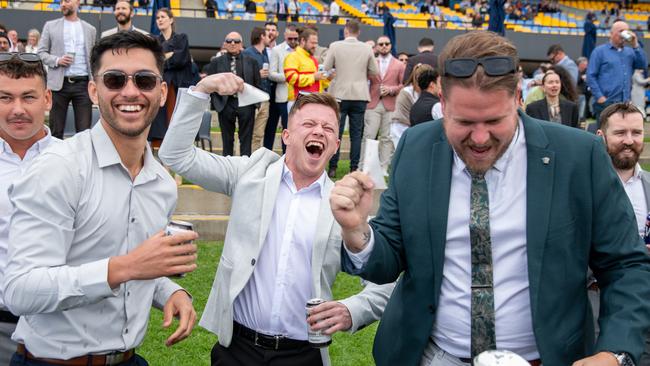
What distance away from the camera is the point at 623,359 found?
2711 mm

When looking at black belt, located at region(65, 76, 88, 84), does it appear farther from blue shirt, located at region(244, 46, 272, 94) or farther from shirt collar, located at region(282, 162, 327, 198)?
shirt collar, located at region(282, 162, 327, 198)

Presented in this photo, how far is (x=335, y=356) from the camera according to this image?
5.99 m

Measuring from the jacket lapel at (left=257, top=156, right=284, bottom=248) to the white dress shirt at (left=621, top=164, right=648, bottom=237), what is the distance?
2.25 meters

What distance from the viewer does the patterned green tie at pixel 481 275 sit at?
286cm

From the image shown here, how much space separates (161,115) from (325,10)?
920 inches

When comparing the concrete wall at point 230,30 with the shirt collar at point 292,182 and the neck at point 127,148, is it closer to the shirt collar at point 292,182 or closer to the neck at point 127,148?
the shirt collar at point 292,182

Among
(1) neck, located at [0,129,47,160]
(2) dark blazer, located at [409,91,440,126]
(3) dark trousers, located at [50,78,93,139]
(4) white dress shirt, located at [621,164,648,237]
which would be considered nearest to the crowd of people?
(1) neck, located at [0,129,47,160]

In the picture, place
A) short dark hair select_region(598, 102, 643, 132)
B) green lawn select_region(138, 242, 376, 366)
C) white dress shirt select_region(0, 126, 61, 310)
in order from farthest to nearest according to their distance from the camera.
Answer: green lawn select_region(138, 242, 376, 366) < short dark hair select_region(598, 102, 643, 132) < white dress shirt select_region(0, 126, 61, 310)

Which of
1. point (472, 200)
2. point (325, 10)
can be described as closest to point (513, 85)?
point (472, 200)

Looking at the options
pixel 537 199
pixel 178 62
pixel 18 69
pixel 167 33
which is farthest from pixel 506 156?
pixel 167 33

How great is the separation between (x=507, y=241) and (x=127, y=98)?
1620 millimetres

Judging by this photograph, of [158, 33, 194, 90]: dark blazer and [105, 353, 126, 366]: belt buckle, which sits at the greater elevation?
[158, 33, 194, 90]: dark blazer

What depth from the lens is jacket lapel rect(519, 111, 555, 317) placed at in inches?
110

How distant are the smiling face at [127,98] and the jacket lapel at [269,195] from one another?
0.75 metres
